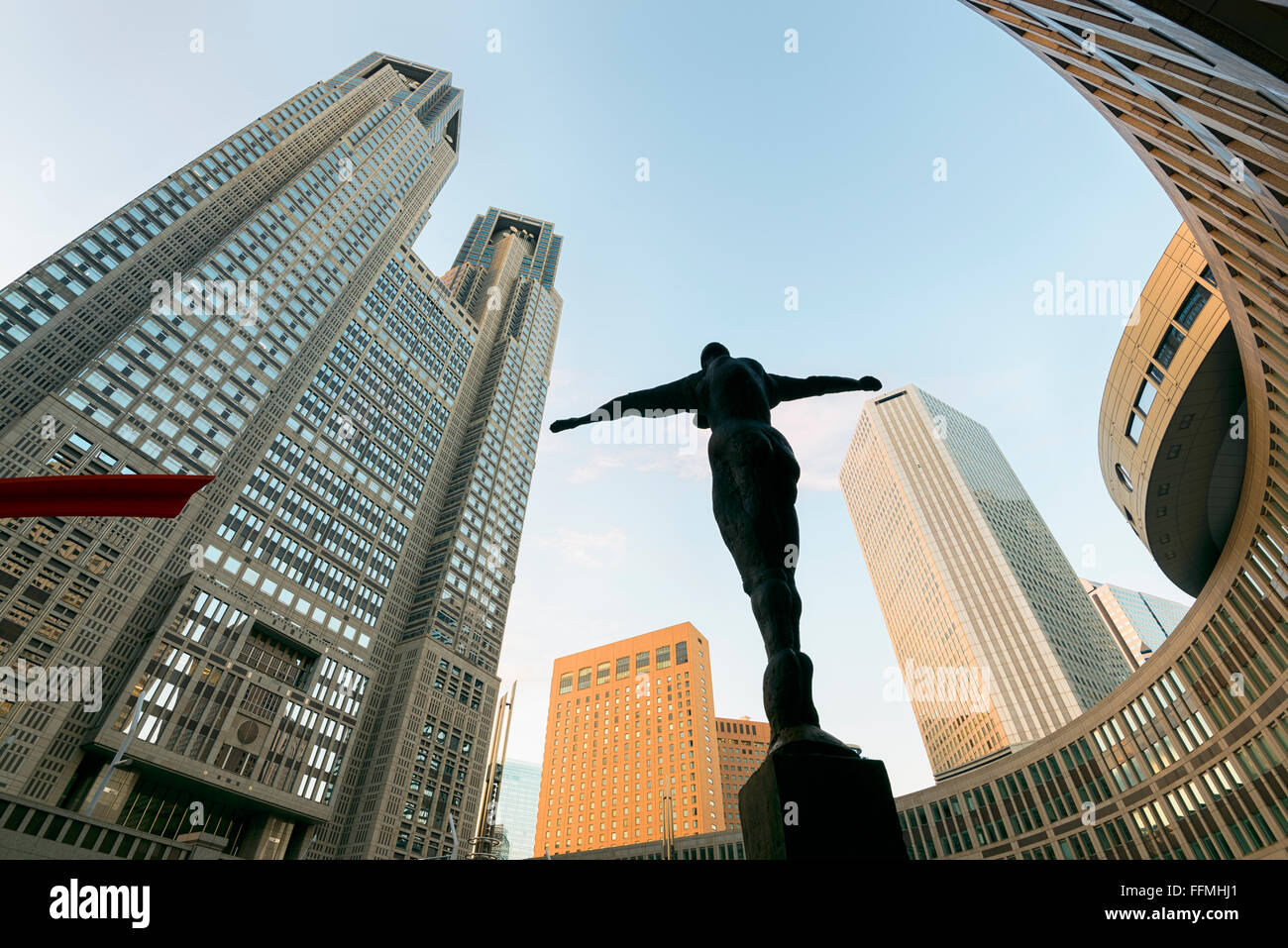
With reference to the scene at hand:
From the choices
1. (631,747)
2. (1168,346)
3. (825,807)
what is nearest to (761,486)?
(825,807)

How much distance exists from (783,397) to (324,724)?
224 feet

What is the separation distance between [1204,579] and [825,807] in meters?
50.2

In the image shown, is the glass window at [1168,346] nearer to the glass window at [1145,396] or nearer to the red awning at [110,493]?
the glass window at [1145,396]

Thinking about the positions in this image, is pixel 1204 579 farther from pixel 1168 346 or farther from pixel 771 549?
pixel 771 549

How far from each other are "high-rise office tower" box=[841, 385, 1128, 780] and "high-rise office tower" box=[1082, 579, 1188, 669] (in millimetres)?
66585

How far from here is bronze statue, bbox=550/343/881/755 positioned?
4129mm

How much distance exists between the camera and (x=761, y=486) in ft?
16.0

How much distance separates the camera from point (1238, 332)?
72.1ft

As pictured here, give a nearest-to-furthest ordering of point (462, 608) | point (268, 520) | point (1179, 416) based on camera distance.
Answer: point (1179, 416) < point (268, 520) < point (462, 608)

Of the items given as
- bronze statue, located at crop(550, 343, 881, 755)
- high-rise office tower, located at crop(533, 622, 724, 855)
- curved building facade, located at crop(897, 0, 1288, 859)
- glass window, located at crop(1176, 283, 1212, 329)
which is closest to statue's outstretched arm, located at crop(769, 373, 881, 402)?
bronze statue, located at crop(550, 343, 881, 755)

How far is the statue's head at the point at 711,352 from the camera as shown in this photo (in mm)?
6453

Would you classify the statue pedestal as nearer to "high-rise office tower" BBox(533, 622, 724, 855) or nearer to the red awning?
the red awning
